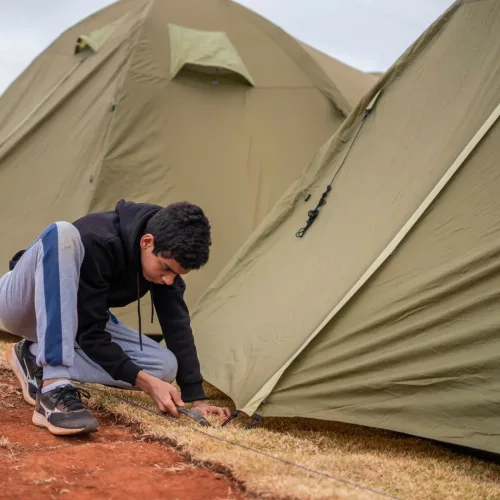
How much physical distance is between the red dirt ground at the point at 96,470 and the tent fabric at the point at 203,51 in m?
3.21

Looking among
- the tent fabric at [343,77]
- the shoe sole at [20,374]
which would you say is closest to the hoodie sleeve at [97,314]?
the shoe sole at [20,374]

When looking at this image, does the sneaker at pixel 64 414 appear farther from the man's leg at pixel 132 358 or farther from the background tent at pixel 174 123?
the background tent at pixel 174 123

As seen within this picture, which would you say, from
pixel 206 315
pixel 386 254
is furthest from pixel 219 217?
pixel 386 254

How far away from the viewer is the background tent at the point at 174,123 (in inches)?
201

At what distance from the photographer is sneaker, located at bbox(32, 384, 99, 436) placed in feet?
9.04

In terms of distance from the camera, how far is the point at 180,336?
3346mm

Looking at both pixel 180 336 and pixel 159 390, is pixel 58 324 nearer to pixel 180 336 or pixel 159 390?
pixel 159 390

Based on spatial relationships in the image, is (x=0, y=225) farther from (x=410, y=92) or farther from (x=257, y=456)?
(x=257, y=456)

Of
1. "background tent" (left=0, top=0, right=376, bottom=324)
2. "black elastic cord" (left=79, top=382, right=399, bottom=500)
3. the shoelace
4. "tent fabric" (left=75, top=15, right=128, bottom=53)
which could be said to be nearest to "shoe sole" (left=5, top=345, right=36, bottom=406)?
"black elastic cord" (left=79, top=382, right=399, bottom=500)

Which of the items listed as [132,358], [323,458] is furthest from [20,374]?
[323,458]

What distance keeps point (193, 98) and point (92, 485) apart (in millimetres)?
3596

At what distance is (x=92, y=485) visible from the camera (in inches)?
90.0

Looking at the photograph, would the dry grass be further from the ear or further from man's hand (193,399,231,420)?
the ear

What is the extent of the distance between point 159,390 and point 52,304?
56 cm
